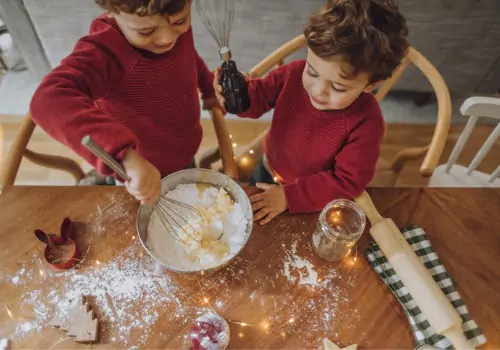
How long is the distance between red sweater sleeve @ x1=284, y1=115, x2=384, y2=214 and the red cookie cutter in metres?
0.48

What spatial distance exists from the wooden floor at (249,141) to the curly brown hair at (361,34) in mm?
1110

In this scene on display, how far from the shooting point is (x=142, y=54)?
2.96 ft

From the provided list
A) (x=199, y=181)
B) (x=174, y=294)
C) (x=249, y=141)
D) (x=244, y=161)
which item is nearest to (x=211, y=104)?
(x=244, y=161)

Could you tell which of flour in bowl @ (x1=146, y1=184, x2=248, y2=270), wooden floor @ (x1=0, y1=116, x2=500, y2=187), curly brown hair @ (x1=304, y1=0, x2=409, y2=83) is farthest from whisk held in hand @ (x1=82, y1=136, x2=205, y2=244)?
wooden floor @ (x1=0, y1=116, x2=500, y2=187)

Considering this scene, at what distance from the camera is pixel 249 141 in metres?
2.01

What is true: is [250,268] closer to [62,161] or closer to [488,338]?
[488,338]

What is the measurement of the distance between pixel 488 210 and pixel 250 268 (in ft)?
1.92

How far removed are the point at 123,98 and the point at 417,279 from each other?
75 centimetres

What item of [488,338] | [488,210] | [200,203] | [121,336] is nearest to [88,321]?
[121,336]

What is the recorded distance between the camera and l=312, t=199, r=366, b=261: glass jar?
0.86 m

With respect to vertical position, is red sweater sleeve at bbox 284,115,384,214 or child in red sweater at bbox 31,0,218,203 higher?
child in red sweater at bbox 31,0,218,203

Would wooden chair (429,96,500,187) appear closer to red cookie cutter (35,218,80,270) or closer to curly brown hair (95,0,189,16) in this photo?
curly brown hair (95,0,189,16)

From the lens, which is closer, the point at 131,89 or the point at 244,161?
the point at 131,89

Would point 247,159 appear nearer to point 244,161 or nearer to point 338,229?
point 244,161
